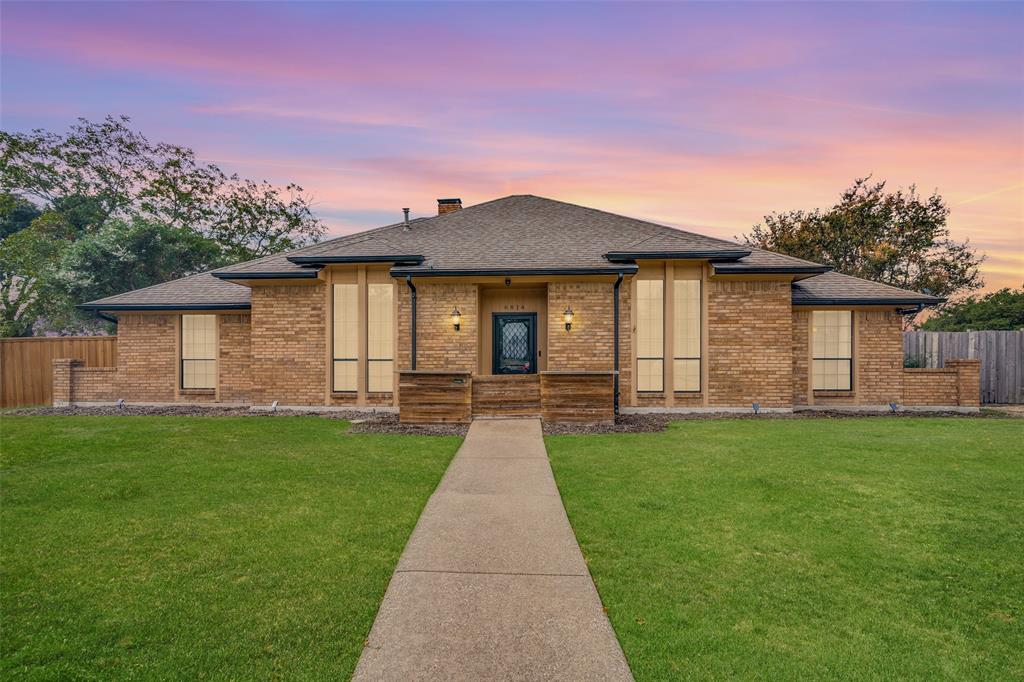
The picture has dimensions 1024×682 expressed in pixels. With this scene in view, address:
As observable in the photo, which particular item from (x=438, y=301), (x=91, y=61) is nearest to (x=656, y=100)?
(x=438, y=301)

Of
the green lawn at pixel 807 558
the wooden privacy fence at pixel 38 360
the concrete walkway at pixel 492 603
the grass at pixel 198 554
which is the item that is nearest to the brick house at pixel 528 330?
the wooden privacy fence at pixel 38 360

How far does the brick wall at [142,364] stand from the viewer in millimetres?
14008

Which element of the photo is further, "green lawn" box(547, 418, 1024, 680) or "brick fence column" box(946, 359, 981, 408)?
"brick fence column" box(946, 359, 981, 408)

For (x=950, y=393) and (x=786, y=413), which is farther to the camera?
(x=950, y=393)

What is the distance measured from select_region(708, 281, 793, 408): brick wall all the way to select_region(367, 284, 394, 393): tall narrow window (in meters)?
8.85

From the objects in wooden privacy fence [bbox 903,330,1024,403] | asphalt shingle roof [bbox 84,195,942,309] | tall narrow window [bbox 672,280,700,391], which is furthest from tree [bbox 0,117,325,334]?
wooden privacy fence [bbox 903,330,1024,403]

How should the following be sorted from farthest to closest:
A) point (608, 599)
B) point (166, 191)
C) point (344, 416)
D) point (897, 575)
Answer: point (166, 191)
point (344, 416)
point (897, 575)
point (608, 599)

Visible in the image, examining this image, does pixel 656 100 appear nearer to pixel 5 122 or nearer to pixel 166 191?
pixel 166 191

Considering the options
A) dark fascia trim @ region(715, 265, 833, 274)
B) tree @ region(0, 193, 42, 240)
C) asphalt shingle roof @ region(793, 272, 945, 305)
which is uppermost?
tree @ region(0, 193, 42, 240)

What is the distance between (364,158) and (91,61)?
910cm

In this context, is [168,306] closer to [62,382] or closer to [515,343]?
[62,382]

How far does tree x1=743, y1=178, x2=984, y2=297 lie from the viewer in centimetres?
2359

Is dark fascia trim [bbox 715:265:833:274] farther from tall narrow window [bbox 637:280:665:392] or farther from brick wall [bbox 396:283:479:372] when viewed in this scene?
brick wall [bbox 396:283:479:372]

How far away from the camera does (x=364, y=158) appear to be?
67.3 feet
